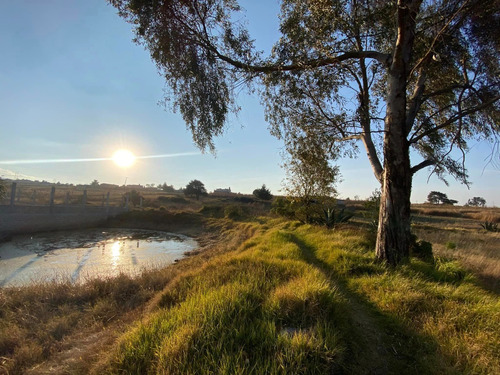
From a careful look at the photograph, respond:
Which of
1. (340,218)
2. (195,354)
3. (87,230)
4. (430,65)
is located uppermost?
(430,65)

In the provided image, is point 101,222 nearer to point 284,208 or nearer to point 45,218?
point 45,218

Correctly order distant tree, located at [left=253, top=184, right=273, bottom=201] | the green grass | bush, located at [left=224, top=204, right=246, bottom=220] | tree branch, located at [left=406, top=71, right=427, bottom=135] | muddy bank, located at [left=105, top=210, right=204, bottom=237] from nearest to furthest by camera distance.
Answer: the green grass, tree branch, located at [left=406, top=71, right=427, bottom=135], bush, located at [left=224, top=204, right=246, bottom=220], muddy bank, located at [left=105, top=210, right=204, bottom=237], distant tree, located at [left=253, top=184, right=273, bottom=201]

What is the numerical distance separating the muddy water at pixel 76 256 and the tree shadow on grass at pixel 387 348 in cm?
845

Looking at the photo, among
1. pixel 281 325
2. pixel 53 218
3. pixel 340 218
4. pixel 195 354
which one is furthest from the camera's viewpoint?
pixel 53 218

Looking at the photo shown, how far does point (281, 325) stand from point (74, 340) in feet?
12.5

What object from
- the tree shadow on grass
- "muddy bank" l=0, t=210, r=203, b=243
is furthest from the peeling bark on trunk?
"muddy bank" l=0, t=210, r=203, b=243

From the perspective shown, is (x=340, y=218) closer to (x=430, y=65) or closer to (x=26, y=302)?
(x=430, y=65)

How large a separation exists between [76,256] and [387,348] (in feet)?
53.4

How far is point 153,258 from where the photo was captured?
14320 millimetres

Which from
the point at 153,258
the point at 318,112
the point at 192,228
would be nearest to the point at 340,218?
the point at 318,112

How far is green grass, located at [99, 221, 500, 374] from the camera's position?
254 cm

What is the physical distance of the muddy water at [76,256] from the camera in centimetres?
1066

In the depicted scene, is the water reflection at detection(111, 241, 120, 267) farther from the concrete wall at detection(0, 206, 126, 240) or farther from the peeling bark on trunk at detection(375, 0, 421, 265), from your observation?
the peeling bark on trunk at detection(375, 0, 421, 265)

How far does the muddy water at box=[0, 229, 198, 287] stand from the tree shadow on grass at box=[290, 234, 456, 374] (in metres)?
8.45
